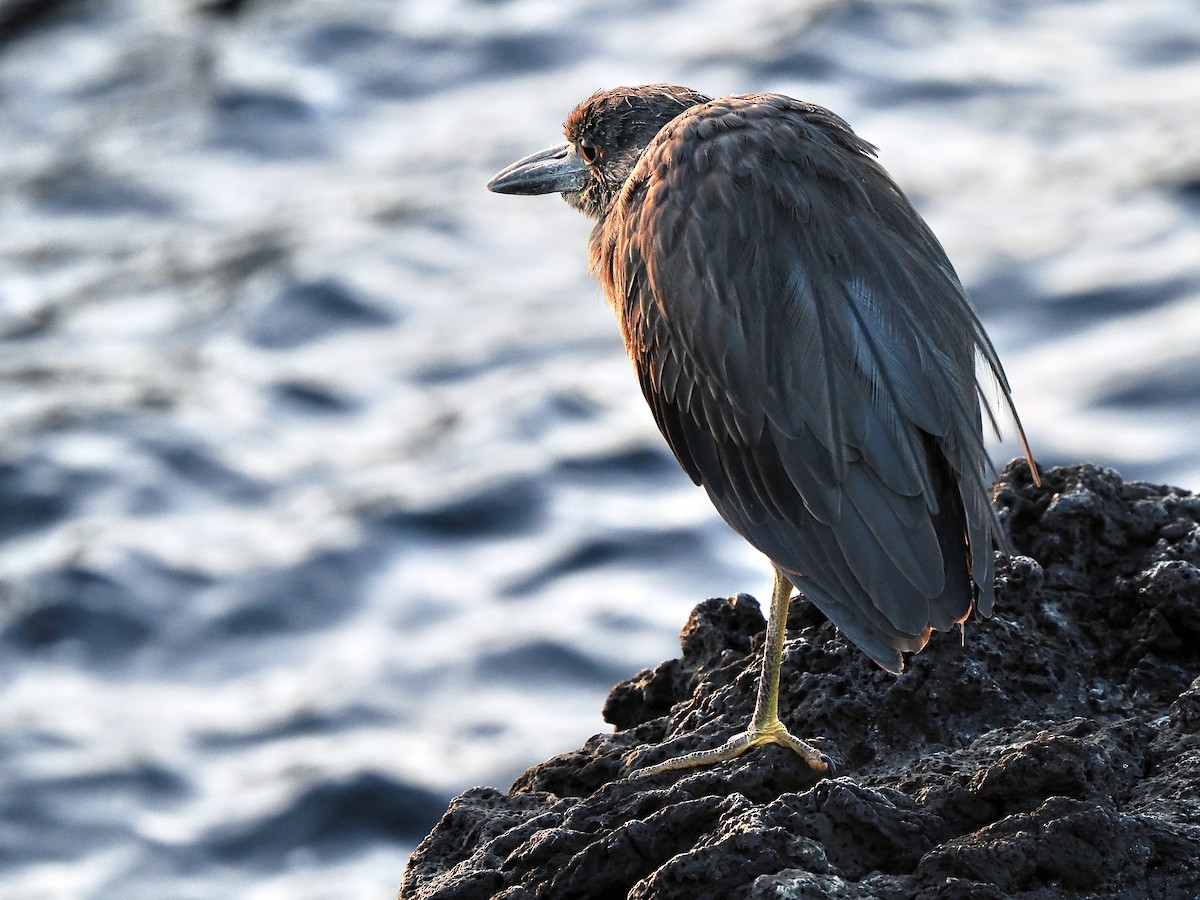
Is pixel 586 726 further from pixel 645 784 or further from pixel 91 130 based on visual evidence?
pixel 91 130

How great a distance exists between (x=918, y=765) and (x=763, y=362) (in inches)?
43.6

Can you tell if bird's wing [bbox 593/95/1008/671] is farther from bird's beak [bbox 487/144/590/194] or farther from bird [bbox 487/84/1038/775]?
bird's beak [bbox 487/144/590/194]

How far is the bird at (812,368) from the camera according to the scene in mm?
4344

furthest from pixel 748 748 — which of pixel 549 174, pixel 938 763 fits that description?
pixel 549 174

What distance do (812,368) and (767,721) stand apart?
2.97ft

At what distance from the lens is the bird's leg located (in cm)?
438

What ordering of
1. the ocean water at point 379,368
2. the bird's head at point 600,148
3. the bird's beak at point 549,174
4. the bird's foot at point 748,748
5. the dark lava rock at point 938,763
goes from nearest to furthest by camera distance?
the dark lava rock at point 938,763 < the bird's foot at point 748,748 < the bird's head at point 600,148 < the bird's beak at point 549,174 < the ocean water at point 379,368

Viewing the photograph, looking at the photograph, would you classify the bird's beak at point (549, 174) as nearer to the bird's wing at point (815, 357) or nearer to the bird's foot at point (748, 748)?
the bird's wing at point (815, 357)

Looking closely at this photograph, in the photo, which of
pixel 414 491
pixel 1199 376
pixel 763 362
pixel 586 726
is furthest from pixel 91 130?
pixel 763 362

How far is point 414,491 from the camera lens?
12.2 meters

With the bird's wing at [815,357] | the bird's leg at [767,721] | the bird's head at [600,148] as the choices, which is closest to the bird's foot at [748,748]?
the bird's leg at [767,721]

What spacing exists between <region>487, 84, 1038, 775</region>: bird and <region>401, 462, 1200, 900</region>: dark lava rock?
193 millimetres

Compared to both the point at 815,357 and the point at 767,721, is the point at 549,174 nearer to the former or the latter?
the point at 815,357

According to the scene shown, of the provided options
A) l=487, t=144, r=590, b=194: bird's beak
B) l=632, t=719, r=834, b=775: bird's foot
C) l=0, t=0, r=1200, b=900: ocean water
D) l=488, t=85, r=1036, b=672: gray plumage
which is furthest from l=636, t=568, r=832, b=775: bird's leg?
l=0, t=0, r=1200, b=900: ocean water
